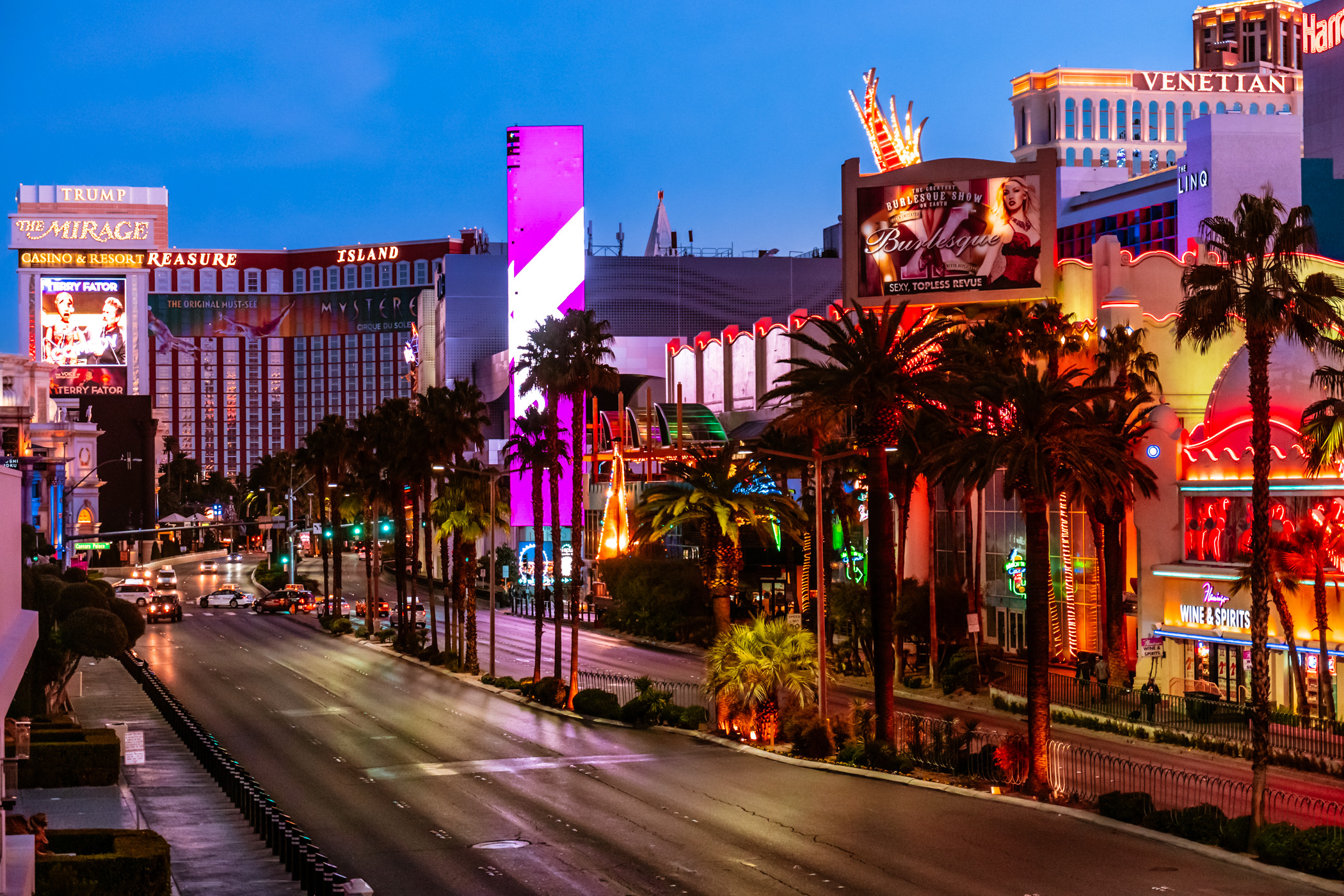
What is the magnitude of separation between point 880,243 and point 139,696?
1570 inches

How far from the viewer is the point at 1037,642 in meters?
36.4

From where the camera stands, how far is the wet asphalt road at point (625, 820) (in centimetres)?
2706

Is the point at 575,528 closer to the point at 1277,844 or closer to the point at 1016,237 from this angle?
the point at 1016,237

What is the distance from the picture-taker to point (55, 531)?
112 m

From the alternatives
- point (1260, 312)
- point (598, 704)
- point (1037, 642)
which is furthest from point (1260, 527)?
point (598, 704)

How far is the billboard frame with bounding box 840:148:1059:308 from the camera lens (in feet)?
227

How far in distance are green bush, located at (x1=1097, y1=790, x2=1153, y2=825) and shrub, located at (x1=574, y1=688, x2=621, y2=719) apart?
21.3 metres

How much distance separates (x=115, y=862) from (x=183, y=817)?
10.3 m

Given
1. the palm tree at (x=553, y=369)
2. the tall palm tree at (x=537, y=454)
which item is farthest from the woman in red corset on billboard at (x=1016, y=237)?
the palm tree at (x=553, y=369)

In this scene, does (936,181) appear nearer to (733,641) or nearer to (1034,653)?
(733,641)

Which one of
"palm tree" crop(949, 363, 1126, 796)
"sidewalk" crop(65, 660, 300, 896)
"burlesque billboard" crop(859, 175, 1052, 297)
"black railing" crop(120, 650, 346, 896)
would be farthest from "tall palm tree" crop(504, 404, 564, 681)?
"palm tree" crop(949, 363, 1126, 796)

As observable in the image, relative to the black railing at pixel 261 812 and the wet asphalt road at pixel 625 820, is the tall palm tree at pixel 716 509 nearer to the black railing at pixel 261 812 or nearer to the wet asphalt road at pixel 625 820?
the wet asphalt road at pixel 625 820

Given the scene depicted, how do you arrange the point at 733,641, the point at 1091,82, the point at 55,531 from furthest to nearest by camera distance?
the point at 1091,82, the point at 55,531, the point at 733,641

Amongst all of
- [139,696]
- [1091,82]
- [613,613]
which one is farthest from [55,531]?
[1091,82]
